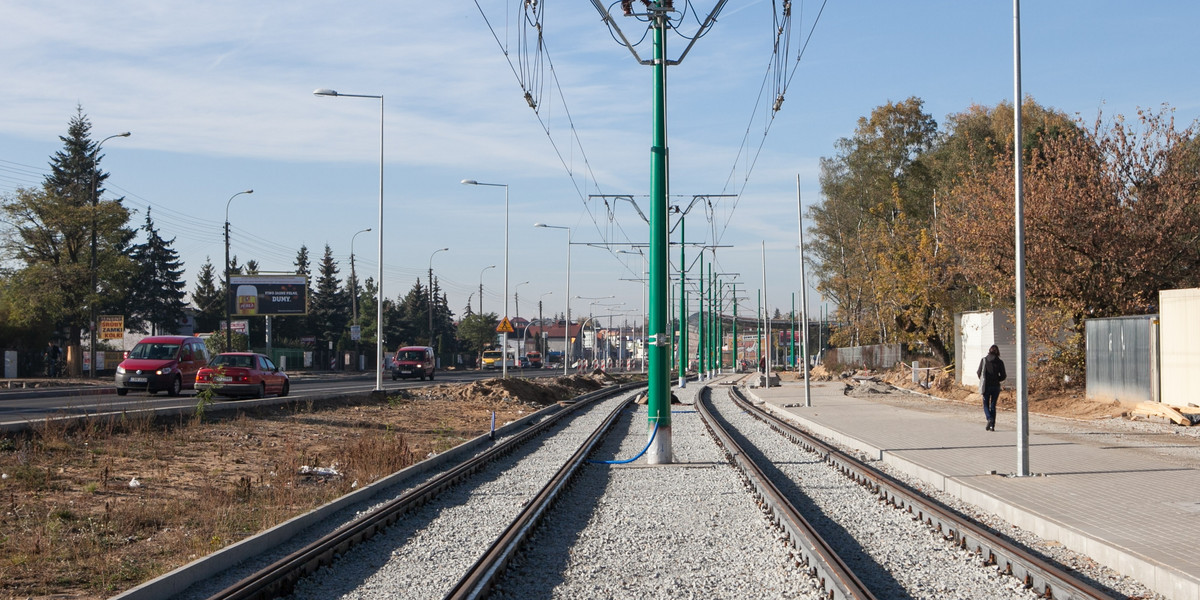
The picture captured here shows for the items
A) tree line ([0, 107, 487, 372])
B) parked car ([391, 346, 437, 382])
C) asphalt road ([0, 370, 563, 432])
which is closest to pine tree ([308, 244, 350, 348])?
tree line ([0, 107, 487, 372])

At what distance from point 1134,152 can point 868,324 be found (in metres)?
31.6

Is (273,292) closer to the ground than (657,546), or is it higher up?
higher up

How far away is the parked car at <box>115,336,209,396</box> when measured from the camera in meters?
28.8

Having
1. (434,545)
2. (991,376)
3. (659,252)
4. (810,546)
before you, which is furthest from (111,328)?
(810,546)

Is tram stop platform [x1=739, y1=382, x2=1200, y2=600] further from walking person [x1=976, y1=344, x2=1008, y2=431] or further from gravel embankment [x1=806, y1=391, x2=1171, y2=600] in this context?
walking person [x1=976, y1=344, x2=1008, y2=431]

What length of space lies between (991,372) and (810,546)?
12423 mm

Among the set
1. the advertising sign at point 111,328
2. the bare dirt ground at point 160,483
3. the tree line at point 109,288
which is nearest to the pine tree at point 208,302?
the tree line at point 109,288

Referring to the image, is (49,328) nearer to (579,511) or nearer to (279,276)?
(279,276)

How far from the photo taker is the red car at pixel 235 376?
93.7 feet

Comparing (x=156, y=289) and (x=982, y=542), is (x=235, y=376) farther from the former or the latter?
(x=156, y=289)

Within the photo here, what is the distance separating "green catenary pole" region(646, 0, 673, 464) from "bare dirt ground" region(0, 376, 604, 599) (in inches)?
166

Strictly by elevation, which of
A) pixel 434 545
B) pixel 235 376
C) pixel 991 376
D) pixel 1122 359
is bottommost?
pixel 434 545

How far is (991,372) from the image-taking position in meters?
20.0

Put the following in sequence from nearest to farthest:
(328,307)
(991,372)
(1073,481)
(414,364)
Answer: (1073,481), (991,372), (414,364), (328,307)
